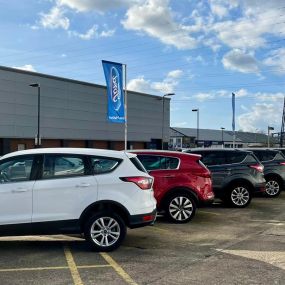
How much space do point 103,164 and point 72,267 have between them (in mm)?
1738

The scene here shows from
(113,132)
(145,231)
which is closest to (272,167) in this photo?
(145,231)

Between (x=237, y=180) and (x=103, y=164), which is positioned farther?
(x=237, y=180)

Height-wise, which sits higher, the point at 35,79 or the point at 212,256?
the point at 35,79

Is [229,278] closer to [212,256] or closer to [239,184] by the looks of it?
[212,256]

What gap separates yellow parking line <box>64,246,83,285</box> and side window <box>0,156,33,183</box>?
1339 mm

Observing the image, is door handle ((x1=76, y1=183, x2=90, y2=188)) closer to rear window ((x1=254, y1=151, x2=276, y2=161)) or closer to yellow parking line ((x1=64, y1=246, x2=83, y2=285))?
yellow parking line ((x1=64, y1=246, x2=83, y2=285))

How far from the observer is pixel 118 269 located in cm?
623

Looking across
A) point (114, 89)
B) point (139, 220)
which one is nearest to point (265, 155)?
point (139, 220)

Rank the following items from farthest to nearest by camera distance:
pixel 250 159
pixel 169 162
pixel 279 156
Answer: pixel 279 156 → pixel 250 159 → pixel 169 162

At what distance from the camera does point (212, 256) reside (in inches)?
276

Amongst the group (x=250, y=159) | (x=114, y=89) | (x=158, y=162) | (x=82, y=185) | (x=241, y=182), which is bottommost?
(x=241, y=182)

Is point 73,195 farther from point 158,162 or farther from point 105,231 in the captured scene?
point 158,162

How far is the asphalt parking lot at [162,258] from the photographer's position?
581cm

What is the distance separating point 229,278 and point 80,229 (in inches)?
97.2
